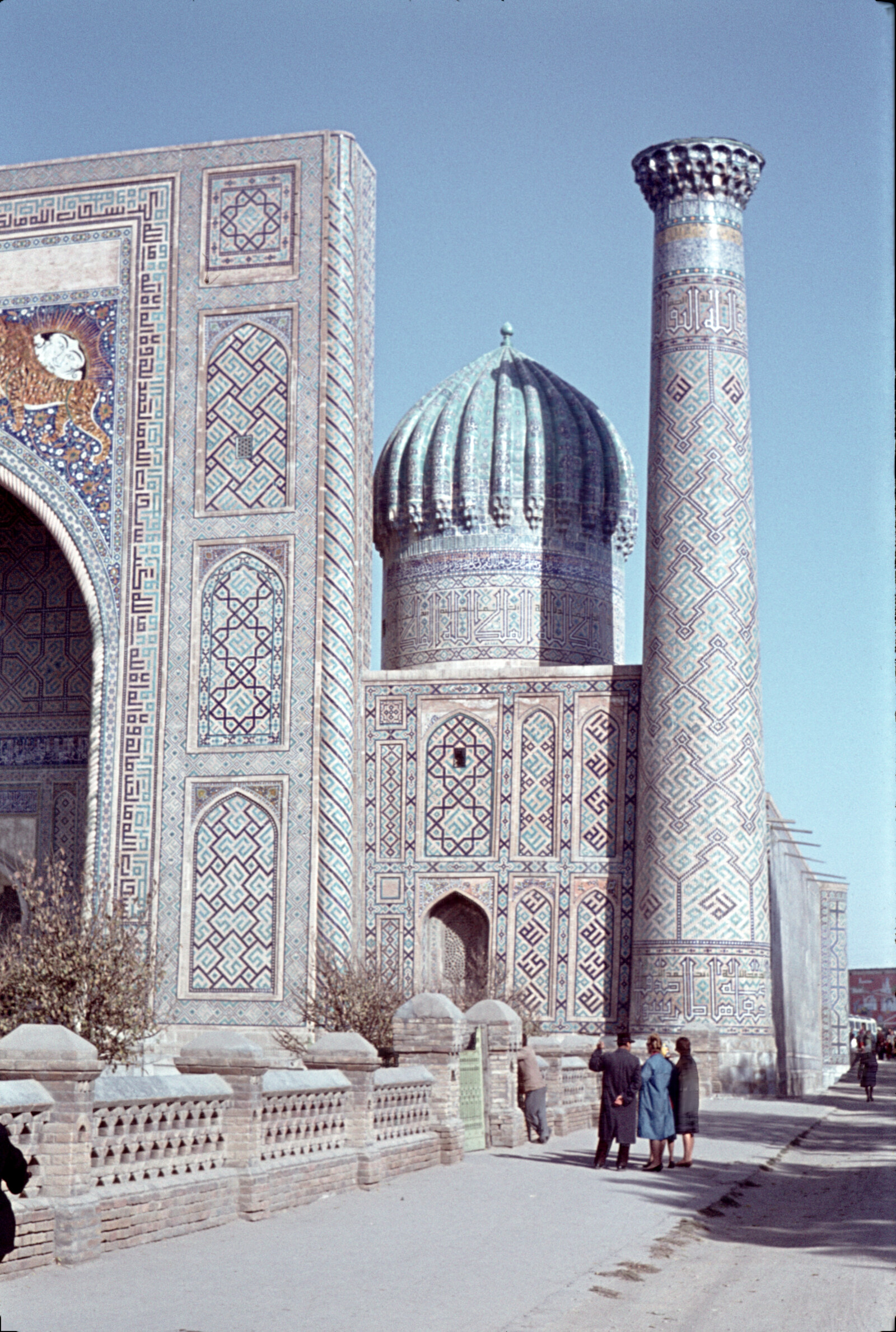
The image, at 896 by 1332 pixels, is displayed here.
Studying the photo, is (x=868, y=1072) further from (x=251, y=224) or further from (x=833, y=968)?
(x=251, y=224)

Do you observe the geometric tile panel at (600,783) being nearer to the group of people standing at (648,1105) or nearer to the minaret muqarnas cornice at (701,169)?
the minaret muqarnas cornice at (701,169)

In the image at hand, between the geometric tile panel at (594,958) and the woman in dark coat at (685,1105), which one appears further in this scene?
the geometric tile panel at (594,958)

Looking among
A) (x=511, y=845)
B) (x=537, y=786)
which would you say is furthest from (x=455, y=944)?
(x=537, y=786)

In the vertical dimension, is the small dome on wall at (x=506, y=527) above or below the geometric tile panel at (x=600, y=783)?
above

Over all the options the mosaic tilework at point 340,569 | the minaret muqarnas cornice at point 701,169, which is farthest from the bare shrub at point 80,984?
the minaret muqarnas cornice at point 701,169

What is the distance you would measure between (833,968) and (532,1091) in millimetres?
14338

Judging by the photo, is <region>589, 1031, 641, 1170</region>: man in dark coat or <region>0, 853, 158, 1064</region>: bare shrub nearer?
<region>589, 1031, 641, 1170</region>: man in dark coat

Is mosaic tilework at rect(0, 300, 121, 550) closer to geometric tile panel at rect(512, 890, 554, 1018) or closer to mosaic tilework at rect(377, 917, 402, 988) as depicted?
mosaic tilework at rect(377, 917, 402, 988)

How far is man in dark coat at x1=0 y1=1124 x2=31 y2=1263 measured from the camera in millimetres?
4609

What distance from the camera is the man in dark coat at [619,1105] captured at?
11.3 m

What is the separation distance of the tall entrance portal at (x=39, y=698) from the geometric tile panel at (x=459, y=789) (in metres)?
3.48

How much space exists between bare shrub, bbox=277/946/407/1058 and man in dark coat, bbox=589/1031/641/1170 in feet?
10.9

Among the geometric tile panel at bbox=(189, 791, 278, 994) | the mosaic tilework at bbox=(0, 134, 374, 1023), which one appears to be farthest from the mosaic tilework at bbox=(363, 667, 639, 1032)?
the geometric tile panel at bbox=(189, 791, 278, 994)

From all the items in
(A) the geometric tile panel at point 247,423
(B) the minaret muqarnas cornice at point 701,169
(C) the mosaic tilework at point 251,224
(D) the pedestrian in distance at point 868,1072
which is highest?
(B) the minaret muqarnas cornice at point 701,169
